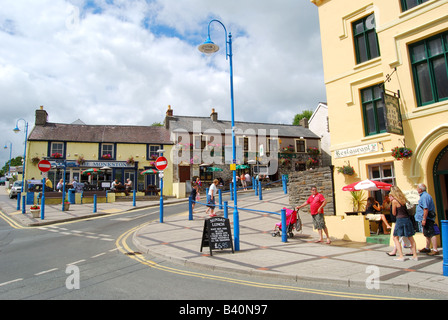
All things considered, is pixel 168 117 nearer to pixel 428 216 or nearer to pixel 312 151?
pixel 312 151

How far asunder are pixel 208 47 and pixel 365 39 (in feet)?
21.0

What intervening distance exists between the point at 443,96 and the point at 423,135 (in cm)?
133

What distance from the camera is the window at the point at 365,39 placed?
37.5 ft

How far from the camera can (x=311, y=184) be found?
14.4 metres

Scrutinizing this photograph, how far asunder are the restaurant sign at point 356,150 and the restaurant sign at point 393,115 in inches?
54.5

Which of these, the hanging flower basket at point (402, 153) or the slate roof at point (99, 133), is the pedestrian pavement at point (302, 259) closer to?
the hanging flower basket at point (402, 153)

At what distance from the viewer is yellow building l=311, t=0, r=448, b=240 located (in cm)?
929

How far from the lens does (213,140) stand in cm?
3622

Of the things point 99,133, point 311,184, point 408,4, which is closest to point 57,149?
point 99,133

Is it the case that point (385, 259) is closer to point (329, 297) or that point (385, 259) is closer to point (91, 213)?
point (329, 297)

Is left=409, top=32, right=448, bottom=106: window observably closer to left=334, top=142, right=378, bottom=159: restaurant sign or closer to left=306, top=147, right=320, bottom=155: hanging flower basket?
left=334, top=142, right=378, bottom=159: restaurant sign

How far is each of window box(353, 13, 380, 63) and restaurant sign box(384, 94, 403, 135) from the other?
8.62 ft

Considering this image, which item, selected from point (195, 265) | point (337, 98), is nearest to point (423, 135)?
point (337, 98)
